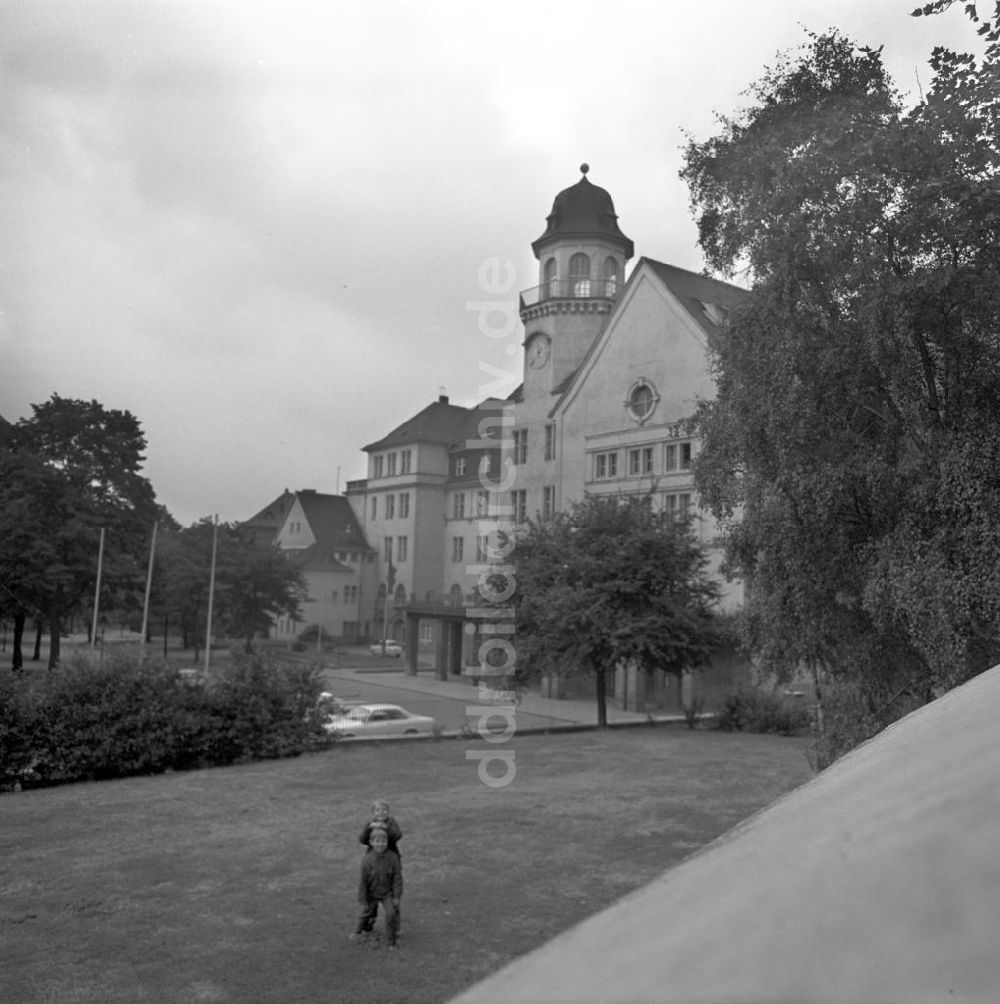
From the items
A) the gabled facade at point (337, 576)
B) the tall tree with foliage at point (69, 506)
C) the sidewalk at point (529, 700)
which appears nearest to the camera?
the sidewalk at point (529, 700)

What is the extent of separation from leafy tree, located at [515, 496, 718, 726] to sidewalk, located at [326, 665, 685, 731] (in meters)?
3.84

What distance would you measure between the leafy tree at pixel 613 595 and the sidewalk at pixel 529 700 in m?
3.84

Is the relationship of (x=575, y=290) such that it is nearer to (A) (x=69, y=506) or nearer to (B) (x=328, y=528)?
(A) (x=69, y=506)

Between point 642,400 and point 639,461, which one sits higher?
point 642,400

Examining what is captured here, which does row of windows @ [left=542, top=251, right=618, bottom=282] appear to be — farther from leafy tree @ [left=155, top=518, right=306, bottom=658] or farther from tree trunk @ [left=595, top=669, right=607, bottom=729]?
leafy tree @ [left=155, top=518, right=306, bottom=658]

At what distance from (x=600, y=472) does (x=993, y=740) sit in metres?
43.3

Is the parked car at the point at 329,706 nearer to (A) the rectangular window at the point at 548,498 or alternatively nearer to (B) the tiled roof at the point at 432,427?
(A) the rectangular window at the point at 548,498

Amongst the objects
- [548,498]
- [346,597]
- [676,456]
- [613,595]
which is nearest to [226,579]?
[346,597]

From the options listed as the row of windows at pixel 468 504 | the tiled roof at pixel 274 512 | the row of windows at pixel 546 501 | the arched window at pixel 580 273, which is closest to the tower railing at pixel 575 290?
the arched window at pixel 580 273

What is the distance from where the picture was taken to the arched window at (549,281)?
47.3m

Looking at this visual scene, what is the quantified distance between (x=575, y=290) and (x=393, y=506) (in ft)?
82.2

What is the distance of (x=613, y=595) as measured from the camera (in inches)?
1264

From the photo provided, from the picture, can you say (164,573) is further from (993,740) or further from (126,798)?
(993,740)

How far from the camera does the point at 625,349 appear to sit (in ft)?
139
